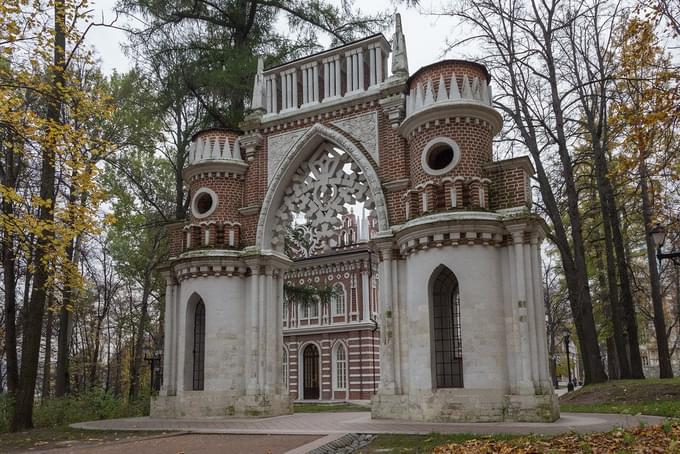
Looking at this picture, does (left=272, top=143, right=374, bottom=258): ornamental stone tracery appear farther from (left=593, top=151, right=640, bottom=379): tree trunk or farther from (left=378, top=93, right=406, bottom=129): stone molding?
(left=593, top=151, right=640, bottom=379): tree trunk

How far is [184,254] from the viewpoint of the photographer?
16.3m

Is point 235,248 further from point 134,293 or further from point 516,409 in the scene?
point 134,293

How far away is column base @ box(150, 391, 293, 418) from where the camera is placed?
15.1 meters

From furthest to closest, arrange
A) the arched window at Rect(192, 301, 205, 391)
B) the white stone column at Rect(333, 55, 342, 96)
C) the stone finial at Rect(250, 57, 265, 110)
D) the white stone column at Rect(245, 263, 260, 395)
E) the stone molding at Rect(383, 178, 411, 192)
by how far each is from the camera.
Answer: the stone finial at Rect(250, 57, 265, 110), the arched window at Rect(192, 301, 205, 391), the white stone column at Rect(333, 55, 342, 96), the white stone column at Rect(245, 263, 260, 395), the stone molding at Rect(383, 178, 411, 192)

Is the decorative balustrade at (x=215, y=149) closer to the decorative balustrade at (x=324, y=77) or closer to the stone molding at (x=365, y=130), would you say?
the decorative balustrade at (x=324, y=77)

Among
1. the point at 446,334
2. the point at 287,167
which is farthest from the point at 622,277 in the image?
the point at 287,167

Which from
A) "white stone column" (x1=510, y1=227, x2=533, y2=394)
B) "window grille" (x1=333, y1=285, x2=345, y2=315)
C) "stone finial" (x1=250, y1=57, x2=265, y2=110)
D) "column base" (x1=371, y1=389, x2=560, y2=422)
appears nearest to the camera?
"column base" (x1=371, y1=389, x2=560, y2=422)

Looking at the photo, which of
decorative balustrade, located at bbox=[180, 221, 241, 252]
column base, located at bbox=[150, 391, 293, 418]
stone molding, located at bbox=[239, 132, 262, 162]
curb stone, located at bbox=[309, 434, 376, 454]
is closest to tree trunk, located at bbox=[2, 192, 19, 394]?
decorative balustrade, located at bbox=[180, 221, 241, 252]

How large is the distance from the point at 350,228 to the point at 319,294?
16.6 metres

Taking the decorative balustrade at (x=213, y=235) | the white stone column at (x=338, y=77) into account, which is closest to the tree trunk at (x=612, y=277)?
the white stone column at (x=338, y=77)

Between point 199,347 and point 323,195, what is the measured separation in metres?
5.46

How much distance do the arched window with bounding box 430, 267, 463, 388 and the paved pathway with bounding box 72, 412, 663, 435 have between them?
173cm

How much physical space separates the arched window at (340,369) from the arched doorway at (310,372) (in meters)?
1.23

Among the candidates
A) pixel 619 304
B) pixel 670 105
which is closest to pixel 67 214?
pixel 670 105
